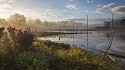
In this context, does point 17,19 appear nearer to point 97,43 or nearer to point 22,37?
point 97,43

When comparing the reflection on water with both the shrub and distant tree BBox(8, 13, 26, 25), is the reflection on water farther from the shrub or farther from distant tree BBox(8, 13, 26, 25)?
distant tree BBox(8, 13, 26, 25)

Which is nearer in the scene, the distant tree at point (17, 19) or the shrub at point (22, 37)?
the shrub at point (22, 37)

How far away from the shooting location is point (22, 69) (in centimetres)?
1168

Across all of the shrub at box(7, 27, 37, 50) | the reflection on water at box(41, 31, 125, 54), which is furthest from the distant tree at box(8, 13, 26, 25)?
the shrub at box(7, 27, 37, 50)

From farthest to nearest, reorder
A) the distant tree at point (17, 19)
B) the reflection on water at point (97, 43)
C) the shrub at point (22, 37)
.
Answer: the distant tree at point (17, 19), the reflection on water at point (97, 43), the shrub at point (22, 37)

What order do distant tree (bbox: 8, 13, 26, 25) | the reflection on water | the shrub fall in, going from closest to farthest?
the shrub < the reflection on water < distant tree (bbox: 8, 13, 26, 25)

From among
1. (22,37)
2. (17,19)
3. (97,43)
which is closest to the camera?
(22,37)

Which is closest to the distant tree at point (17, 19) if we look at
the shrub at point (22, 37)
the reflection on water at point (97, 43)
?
the reflection on water at point (97, 43)

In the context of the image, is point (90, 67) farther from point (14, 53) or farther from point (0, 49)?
point (0, 49)

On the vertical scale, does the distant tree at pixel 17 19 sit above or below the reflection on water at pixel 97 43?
above

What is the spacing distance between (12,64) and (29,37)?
4956mm

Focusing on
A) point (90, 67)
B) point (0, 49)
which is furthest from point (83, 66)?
point (0, 49)

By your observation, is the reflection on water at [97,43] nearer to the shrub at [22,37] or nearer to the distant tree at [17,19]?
the shrub at [22,37]

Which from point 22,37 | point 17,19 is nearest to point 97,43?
point 22,37
